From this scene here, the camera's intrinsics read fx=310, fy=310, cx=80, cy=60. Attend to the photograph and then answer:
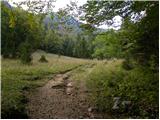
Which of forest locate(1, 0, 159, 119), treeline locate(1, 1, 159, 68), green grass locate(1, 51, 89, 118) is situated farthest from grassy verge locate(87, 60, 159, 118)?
green grass locate(1, 51, 89, 118)

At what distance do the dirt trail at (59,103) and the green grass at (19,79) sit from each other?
1.19ft

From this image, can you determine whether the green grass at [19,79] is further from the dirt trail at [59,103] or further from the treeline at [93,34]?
the treeline at [93,34]

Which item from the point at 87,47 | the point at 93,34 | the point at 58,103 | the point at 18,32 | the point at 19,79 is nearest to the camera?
the point at 58,103

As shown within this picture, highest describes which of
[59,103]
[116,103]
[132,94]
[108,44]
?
[108,44]

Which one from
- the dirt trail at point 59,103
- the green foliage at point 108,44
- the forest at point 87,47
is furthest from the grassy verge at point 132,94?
the green foliage at point 108,44

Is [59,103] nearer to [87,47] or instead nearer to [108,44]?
[87,47]

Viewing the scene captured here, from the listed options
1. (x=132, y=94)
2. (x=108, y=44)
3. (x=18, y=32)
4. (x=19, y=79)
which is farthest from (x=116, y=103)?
(x=108, y=44)

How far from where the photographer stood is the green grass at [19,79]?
7638 mm

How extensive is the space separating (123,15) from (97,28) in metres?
1.19

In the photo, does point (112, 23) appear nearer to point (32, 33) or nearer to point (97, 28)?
point (97, 28)

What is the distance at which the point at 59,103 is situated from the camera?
9.48m

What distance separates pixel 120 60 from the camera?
55.8ft

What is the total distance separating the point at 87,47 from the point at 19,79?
11.3 ft

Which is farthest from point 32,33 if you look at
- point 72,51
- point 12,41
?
point 72,51
